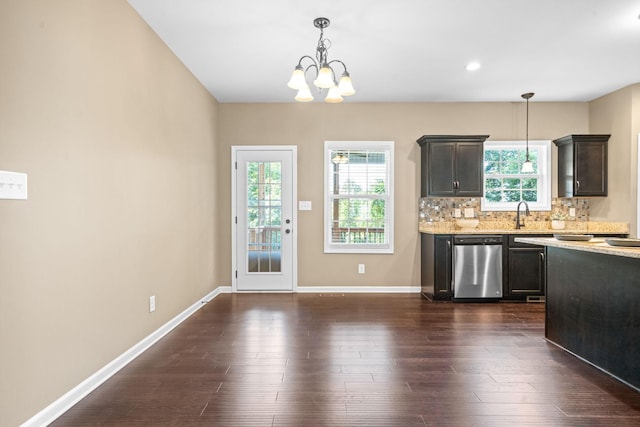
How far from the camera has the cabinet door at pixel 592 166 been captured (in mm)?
4926

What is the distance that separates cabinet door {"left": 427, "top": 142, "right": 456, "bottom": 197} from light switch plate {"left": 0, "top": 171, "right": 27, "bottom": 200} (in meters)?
4.30

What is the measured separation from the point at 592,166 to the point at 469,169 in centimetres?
159

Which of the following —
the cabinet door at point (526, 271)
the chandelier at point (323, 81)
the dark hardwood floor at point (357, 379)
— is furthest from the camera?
the cabinet door at point (526, 271)

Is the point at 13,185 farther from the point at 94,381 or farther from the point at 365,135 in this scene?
the point at 365,135

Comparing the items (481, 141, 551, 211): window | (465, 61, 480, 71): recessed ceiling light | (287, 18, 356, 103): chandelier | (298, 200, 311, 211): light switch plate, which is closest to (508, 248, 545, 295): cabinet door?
(481, 141, 551, 211): window

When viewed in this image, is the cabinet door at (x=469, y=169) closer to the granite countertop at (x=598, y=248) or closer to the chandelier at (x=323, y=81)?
the granite countertop at (x=598, y=248)

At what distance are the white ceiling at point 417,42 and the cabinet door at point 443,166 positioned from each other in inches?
28.1

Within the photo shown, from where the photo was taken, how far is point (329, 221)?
5316mm

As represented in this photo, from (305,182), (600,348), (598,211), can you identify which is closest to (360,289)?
(305,182)

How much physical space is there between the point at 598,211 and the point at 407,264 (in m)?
2.66

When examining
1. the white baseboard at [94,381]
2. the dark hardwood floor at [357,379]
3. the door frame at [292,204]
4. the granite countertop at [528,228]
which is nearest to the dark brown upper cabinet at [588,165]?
the granite countertop at [528,228]

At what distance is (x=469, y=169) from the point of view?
16.3 ft

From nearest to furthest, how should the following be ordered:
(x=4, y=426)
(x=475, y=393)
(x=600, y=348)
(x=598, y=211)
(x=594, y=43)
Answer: (x=4, y=426) → (x=475, y=393) → (x=600, y=348) → (x=594, y=43) → (x=598, y=211)

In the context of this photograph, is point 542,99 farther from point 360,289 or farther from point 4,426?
point 4,426
